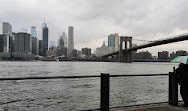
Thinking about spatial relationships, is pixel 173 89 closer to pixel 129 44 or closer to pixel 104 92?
pixel 104 92

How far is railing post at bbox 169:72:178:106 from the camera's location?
5.16m

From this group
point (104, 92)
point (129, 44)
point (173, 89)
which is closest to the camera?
point (104, 92)

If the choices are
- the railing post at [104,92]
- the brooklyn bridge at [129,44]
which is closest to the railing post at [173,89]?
the railing post at [104,92]

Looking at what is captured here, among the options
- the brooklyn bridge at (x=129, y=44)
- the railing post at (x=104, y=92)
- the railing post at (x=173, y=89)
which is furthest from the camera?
the brooklyn bridge at (x=129, y=44)

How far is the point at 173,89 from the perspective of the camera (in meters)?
5.22

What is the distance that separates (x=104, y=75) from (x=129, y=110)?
1146mm

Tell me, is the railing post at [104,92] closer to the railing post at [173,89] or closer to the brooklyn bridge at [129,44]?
the railing post at [173,89]

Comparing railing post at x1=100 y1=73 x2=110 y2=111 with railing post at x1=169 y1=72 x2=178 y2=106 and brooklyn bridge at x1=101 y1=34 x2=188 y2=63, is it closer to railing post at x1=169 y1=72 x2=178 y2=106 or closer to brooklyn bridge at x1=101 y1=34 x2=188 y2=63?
railing post at x1=169 y1=72 x2=178 y2=106

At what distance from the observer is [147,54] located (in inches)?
7313

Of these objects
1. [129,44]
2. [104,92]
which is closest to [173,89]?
[104,92]

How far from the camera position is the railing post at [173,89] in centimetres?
516

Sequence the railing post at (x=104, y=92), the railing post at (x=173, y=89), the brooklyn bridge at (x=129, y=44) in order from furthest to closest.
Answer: the brooklyn bridge at (x=129, y=44) → the railing post at (x=173, y=89) → the railing post at (x=104, y=92)

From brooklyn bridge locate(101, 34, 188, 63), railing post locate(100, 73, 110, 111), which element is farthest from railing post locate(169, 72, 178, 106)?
brooklyn bridge locate(101, 34, 188, 63)

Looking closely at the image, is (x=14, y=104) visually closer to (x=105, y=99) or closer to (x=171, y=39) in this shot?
(x=105, y=99)
